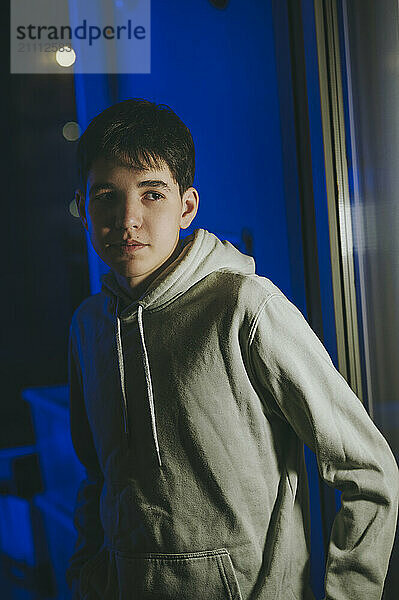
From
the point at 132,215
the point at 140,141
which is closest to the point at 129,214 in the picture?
the point at 132,215

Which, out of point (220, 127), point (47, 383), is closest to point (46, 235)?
point (47, 383)

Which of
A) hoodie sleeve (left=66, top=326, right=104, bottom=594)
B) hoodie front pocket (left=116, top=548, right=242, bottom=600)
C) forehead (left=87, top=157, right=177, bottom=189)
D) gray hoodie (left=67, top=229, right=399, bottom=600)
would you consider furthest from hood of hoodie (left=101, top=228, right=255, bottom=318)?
hoodie front pocket (left=116, top=548, right=242, bottom=600)

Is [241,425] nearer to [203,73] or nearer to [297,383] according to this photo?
[297,383]

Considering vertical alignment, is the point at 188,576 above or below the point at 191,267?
below

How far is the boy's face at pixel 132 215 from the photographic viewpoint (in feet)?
3.16

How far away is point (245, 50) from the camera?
1232 millimetres

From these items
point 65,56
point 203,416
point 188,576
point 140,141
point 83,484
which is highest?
point 65,56

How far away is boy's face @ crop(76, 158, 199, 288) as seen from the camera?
964mm

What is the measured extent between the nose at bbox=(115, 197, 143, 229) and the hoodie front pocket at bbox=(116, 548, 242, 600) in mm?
508

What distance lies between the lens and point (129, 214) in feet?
3.15

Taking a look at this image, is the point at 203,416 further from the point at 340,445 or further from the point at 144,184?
the point at 144,184

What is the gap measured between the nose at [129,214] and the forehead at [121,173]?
0.03m

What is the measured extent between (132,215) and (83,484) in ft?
1.70

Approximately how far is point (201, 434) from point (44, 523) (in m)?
0.45
